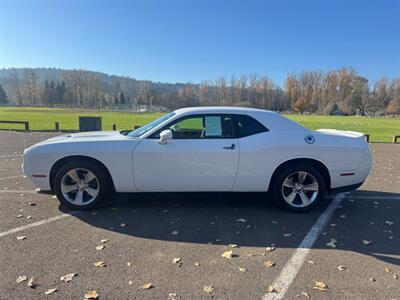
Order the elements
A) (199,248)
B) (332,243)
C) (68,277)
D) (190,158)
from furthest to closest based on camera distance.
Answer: (190,158) < (332,243) < (199,248) < (68,277)

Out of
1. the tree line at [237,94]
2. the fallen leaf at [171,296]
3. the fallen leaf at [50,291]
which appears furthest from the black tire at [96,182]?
the tree line at [237,94]

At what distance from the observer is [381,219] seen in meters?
4.59

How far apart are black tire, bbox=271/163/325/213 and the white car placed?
16 millimetres

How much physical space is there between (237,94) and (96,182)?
142018 mm

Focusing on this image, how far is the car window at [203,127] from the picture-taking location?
4.59 meters

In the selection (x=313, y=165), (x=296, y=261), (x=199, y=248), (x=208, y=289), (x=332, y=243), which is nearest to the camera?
(x=208, y=289)

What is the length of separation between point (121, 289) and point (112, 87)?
169831mm

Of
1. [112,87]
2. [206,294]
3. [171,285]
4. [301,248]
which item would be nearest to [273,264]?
[301,248]

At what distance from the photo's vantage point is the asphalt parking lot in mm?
2809

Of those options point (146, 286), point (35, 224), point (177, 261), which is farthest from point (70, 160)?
point (146, 286)

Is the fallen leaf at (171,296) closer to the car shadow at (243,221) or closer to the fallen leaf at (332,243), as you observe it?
the car shadow at (243,221)

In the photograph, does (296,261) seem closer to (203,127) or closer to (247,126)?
(247,126)

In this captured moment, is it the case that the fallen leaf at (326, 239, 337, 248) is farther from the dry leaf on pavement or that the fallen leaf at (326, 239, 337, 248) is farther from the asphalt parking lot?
the dry leaf on pavement

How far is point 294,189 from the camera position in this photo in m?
4.78
